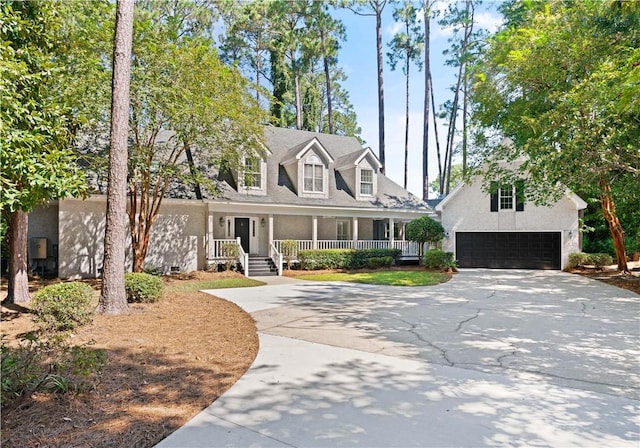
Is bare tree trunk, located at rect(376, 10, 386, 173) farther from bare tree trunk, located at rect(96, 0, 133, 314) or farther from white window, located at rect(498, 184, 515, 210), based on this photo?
bare tree trunk, located at rect(96, 0, 133, 314)

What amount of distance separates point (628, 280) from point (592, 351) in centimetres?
1222

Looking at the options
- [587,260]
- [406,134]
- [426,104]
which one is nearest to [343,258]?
[587,260]

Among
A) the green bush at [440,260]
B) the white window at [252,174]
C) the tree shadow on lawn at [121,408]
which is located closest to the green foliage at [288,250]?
the white window at [252,174]

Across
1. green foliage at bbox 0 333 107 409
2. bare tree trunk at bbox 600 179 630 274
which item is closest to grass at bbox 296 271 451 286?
bare tree trunk at bbox 600 179 630 274

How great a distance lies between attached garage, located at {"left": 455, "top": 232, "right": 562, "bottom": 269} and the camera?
21.1 meters

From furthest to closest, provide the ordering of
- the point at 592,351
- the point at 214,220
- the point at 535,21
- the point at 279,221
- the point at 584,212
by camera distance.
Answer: the point at 584,212, the point at 279,221, the point at 214,220, the point at 535,21, the point at 592,351

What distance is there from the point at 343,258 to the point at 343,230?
3.56m

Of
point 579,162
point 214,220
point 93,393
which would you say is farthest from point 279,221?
point 93,393

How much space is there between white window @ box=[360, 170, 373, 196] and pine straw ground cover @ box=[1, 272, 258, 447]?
49.2ft

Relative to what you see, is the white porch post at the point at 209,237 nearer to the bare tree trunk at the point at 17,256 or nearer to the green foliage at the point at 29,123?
the bare tree trunk at the point at 17,256

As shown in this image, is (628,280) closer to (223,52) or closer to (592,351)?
(592,351)

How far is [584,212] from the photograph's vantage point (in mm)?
22641

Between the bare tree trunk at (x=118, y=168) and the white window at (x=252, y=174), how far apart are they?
8385 millimetres

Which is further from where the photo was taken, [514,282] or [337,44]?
[337,44]
